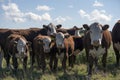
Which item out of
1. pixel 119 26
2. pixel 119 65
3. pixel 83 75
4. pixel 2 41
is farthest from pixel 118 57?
pixel 2 41

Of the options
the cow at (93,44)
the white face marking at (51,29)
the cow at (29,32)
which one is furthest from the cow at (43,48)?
the white face marking at (51,29)

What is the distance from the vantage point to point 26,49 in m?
13.3

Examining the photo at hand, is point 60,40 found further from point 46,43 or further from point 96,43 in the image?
point 96,43

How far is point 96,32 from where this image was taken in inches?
469

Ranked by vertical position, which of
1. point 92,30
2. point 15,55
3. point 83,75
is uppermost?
point 92,30

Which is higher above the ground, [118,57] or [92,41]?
[92,41]

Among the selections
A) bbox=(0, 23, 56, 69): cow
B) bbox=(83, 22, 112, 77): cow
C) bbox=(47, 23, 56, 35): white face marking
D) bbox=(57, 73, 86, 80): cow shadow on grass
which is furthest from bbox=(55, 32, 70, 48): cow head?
bbox=(47, 23, 56, 35): white face marking

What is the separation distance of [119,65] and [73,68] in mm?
2267

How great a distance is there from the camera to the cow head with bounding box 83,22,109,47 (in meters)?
11.6

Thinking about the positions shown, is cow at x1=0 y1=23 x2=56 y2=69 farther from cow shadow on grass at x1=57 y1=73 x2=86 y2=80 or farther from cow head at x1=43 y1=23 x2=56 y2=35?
cow shadow on grass at x1=57 y1=73 x2=86 y2=80

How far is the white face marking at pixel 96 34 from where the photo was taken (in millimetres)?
11562

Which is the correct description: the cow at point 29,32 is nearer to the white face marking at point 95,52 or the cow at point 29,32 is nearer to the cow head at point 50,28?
the cow head at point 50,28

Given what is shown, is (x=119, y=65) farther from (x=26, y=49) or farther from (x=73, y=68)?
(x=26, y=49)

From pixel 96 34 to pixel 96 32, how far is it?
0.12m
